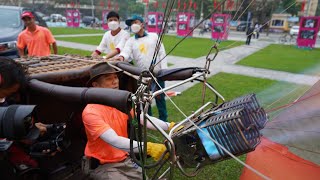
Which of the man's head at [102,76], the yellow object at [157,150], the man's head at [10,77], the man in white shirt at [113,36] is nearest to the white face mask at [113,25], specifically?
the man in white shirt at [113,36]

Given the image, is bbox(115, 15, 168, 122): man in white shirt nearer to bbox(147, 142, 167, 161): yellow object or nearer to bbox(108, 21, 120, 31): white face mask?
bbox(108, 21, 120, 31): white face mask

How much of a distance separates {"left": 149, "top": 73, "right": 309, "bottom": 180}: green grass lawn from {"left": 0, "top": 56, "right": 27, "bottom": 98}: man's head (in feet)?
5.60

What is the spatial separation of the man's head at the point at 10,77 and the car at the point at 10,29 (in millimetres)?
5071

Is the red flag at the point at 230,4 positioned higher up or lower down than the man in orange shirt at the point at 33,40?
higher up

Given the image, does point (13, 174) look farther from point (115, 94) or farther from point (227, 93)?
point (227, 93)

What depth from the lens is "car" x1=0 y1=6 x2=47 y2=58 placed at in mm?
6582

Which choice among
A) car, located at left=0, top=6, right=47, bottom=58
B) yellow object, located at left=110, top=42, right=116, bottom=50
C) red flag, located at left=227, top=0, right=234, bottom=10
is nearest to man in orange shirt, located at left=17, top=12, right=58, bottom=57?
yellow object, located at left=110, top=42, right=116, bottom=50

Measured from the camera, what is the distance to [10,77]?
1932 mm

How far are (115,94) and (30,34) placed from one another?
177 inches

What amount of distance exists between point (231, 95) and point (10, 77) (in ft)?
16.5

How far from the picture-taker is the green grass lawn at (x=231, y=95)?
2.14 meters

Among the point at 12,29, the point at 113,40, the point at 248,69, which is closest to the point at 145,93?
the point at 113,40

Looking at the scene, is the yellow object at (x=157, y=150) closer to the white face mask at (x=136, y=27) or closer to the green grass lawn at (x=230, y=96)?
the green grass lawn at (x=230, y=96)

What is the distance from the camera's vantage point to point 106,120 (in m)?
2.13
